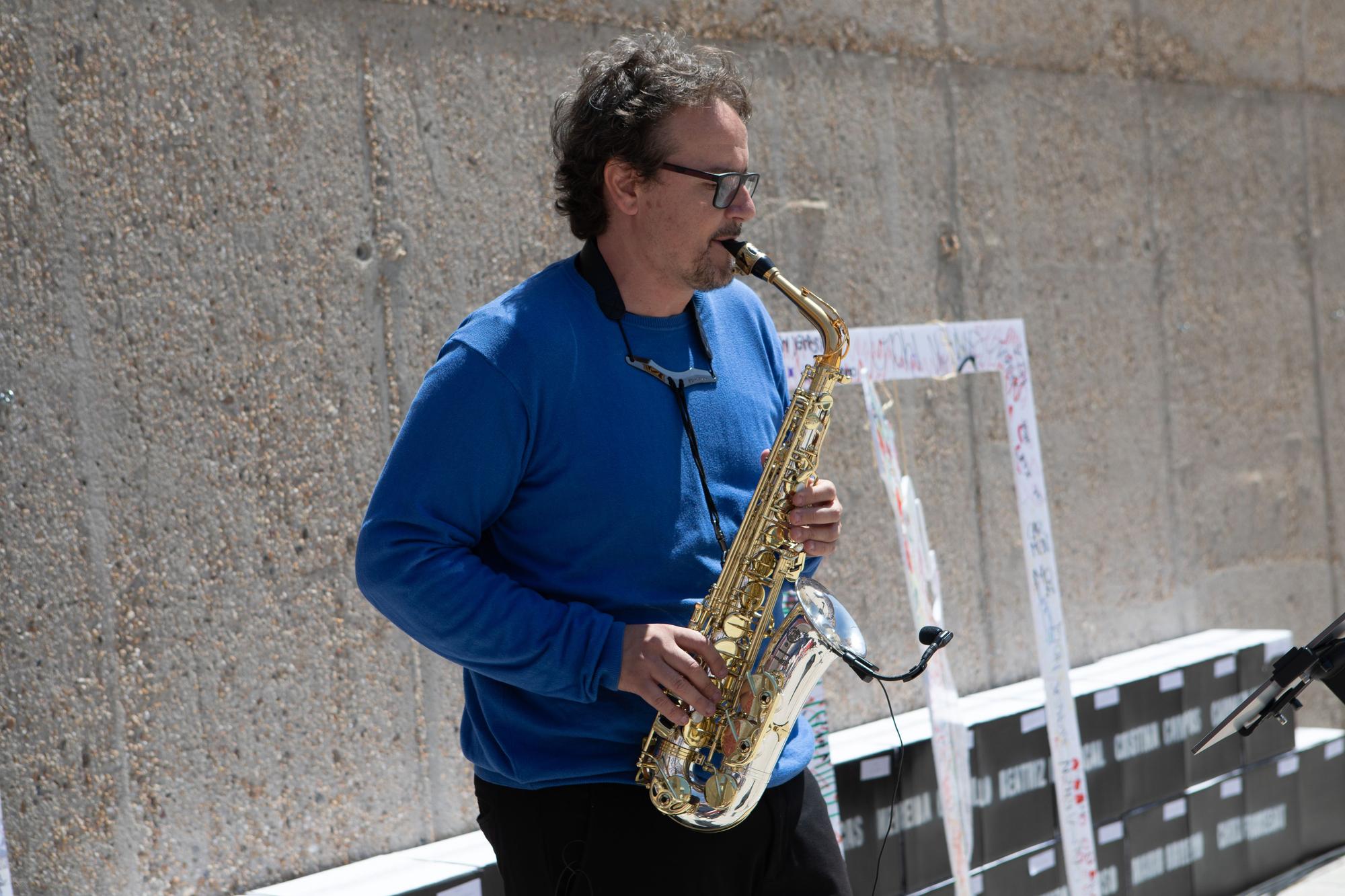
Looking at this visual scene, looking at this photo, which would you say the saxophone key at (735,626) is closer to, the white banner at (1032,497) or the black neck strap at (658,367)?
the black neck strap at (658,367)

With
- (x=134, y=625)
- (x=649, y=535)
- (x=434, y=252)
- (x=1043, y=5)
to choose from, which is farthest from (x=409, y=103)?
(x=1043, y=5)

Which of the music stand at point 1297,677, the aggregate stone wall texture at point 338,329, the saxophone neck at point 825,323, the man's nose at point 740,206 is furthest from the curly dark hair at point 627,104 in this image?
the music stand at point 1297,677

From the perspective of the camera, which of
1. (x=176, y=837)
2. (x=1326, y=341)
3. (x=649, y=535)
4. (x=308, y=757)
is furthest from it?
(x=1326, y=341)

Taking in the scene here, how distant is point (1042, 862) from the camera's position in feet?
12.1

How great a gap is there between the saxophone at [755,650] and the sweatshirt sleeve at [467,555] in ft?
0.55

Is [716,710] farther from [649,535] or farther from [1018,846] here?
[1018,846]

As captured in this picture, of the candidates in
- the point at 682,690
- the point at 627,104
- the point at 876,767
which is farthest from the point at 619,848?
the point at 876,767

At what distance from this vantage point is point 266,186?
267 centimetres

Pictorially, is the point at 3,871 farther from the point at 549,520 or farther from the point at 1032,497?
the point at 1032,497

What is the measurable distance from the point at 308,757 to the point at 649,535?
3.85ft

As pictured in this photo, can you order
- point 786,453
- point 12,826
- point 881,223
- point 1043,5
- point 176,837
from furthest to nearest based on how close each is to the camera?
point 1043,5, point 881,223, point 176,837, point 12,826, point 786,453

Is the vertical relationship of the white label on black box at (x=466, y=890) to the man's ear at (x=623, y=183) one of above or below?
below

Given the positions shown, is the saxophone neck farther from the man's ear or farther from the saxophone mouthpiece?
the man's ear

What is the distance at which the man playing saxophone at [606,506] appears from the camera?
1795 mm
